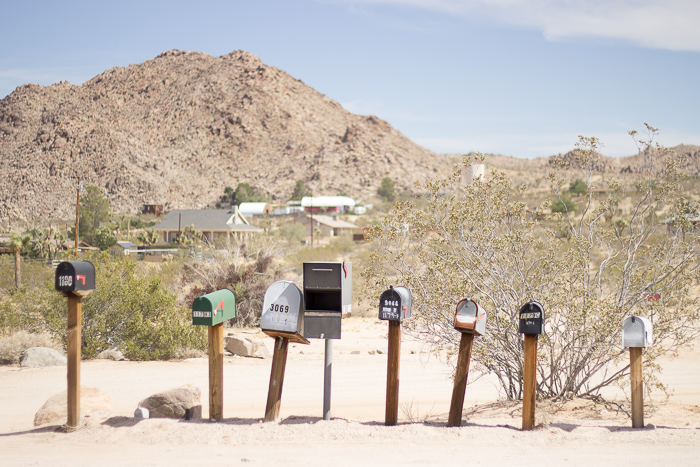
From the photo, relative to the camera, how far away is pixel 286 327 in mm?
6426

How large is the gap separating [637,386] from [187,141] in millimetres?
114900

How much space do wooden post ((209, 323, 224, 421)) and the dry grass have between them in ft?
23.1

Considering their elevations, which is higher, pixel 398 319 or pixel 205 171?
pixel 205 171

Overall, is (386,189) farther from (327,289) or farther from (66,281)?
(66,281)

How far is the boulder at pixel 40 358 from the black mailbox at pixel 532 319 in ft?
28.9

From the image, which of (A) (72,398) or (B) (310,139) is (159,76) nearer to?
(B) (310,139)

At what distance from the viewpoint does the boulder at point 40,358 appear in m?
11.6

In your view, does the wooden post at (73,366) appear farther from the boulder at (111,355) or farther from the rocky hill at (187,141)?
the rocky hill at (187,141)

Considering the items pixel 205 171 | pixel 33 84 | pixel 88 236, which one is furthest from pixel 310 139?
pixel 88 236

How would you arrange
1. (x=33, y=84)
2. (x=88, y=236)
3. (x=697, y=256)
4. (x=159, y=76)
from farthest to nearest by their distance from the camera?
(x=159, y=76), (x=33, y=84), (x=88, y=236), (x=697, y=256)

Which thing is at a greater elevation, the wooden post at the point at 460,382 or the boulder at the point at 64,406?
the wooden post at the point at 460,382

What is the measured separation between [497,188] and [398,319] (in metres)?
3.47

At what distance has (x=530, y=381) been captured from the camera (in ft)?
20.5

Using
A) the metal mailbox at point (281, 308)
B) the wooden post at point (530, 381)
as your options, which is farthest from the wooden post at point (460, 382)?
the metal mailbox at point (281, 308)
